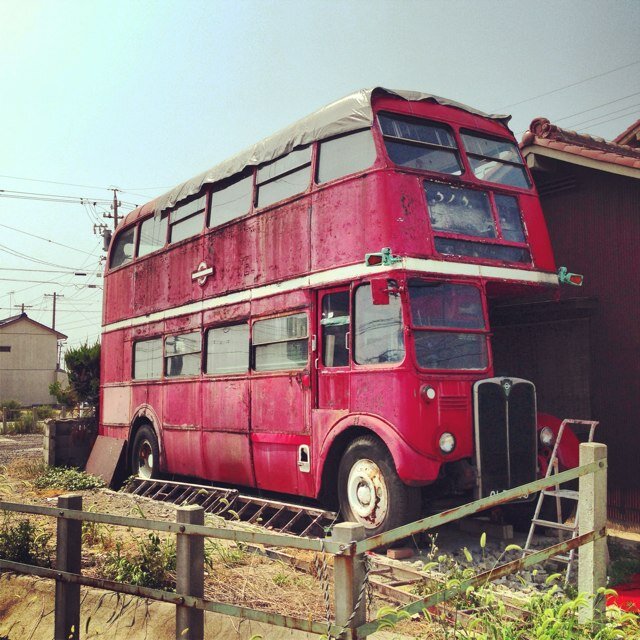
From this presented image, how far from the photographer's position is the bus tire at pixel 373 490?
22.7 feet

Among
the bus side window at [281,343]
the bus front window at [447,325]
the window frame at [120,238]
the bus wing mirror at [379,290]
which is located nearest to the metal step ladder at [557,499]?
the bus front window at [447,325]

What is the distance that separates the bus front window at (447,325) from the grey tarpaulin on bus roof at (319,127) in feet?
6.46

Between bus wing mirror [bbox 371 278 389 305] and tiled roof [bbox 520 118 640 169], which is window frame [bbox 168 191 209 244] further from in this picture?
tiled roof [bbox 520 118 640 169]

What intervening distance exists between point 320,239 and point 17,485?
26.3ft

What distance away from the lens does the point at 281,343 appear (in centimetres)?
873

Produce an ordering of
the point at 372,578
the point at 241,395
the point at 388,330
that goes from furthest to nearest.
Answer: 1. the point at 241,395
2. the point at 388,330
3. the point at 372,578

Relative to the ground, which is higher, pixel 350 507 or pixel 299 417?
pixel 299 417

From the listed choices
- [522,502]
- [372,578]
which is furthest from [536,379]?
[372,578]

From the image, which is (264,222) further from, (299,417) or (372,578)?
(372,578)

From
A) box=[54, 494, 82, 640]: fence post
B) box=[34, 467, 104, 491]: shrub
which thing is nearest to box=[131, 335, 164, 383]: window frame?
box=[34, 467, 104, 491]: shrub

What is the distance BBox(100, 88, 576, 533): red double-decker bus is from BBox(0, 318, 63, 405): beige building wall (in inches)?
1719

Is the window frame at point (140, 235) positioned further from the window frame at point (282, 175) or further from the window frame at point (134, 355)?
the window frame at point (282, 175)

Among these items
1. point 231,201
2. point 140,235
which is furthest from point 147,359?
point 231,201

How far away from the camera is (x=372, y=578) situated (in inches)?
229
